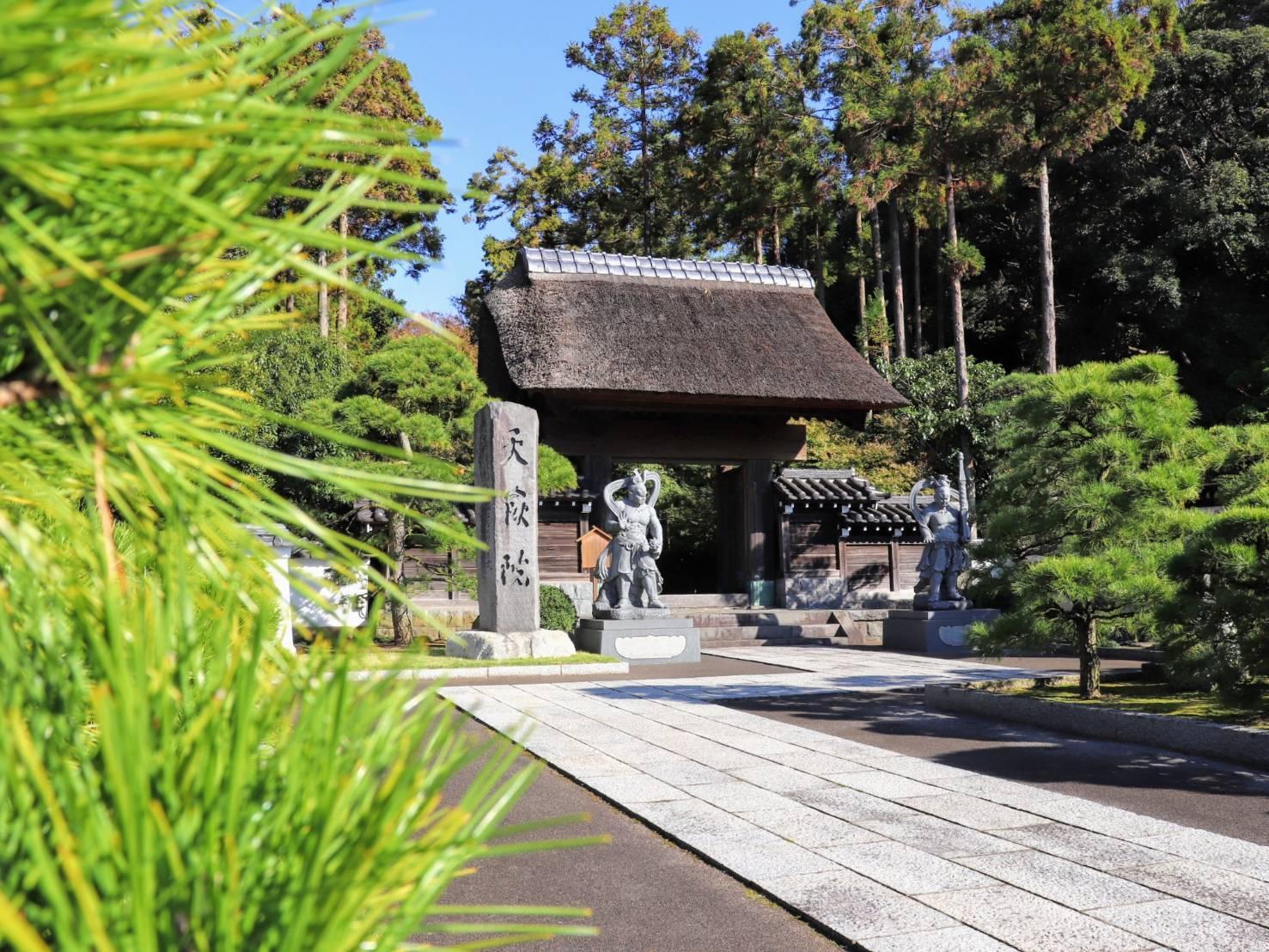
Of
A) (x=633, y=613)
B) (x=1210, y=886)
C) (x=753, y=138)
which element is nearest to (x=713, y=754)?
(x=1210, y=886)

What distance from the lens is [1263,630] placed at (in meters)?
5.70

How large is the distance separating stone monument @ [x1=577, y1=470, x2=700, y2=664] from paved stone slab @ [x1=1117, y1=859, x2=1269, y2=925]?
9147mm

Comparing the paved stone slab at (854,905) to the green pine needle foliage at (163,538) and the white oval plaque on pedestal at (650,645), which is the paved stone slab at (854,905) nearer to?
the green pine needle foliage at (163,538)

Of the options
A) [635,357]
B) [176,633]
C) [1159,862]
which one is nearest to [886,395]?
[635,357]

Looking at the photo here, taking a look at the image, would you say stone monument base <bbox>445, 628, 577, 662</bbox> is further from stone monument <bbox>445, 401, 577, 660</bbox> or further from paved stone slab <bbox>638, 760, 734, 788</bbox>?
paved stone slab <bbox>638, 760, 734, 788</bbox>

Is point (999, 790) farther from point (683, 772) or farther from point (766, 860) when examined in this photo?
point (766, 860)

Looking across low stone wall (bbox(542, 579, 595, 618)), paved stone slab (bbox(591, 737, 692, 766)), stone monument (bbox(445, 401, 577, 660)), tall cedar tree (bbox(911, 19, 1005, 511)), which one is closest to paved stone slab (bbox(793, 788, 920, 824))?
paved stone slab (bbox(591, 737, 692, 766))

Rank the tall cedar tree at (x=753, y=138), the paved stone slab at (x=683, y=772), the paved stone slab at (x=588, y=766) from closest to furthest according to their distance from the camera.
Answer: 1. the paved stone slab at (x=683, y=772)
2. the paved stone slab at (x=588, y=766)
3. the tall cedar tree at (x=753, y=138)

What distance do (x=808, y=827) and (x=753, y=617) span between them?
12.4 m

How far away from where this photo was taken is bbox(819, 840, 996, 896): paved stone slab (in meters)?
3.80

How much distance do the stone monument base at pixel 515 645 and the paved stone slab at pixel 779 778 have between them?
5919 mm

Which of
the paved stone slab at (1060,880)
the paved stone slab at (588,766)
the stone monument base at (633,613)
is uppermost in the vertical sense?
the stone monument base at (633,613)

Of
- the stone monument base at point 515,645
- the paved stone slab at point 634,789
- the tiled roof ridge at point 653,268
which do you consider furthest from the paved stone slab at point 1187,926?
the tiled roof ridge at point 653,268

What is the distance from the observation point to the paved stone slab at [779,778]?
5.49 metres
